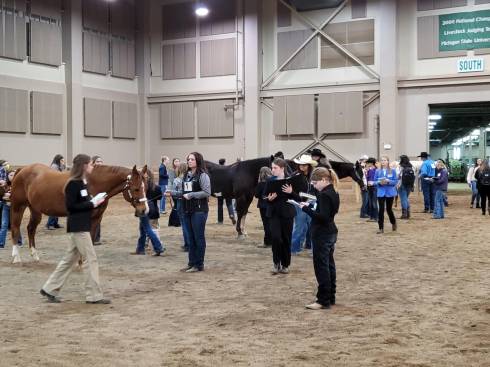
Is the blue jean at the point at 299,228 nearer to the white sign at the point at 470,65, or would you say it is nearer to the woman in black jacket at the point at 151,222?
the woman in black jacket at the point at 151,222

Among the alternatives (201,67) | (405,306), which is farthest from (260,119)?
(405,306)

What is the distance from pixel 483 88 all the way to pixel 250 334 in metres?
22.7

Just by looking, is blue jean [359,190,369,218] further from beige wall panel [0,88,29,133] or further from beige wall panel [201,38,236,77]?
beige wall panel [0,88,29,133]

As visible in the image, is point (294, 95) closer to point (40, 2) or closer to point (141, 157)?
point (141, 157)

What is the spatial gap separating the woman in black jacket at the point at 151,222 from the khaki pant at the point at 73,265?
322cm

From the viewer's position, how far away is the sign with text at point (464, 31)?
24.8 m

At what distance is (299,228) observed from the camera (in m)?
10.1

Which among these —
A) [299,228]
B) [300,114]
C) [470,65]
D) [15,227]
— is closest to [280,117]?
[300,114]

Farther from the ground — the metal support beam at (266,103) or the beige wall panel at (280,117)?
the metal support beam at (266,103)

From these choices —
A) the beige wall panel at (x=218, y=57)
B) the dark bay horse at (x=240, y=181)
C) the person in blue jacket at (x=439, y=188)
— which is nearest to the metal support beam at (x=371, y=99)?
the beige wall panel at (x=218, y=57)

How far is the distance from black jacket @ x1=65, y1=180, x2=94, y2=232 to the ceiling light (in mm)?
23497

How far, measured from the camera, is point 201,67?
29.7 metres

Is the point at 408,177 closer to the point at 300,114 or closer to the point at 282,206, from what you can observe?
the point at 282,206

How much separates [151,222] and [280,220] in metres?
3.03
